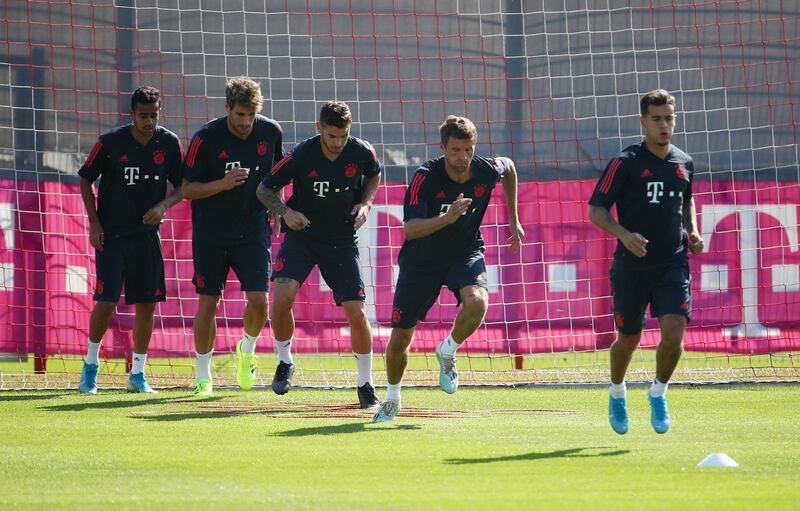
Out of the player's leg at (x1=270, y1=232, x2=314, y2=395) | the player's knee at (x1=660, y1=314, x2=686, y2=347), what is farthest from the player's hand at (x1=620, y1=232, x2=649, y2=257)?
the player's leg at (x1=270, y1=232, x2=314, y2=395)

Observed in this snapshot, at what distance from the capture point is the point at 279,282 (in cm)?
984

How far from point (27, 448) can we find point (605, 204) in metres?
3.61

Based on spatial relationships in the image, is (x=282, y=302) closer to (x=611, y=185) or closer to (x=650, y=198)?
(x=611, y=185)

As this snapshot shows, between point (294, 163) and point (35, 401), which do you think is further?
point (35, 401)

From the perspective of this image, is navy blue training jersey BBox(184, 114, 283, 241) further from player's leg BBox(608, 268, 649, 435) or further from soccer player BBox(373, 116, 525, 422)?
player's leg BBox(608, 268, 649, 435)

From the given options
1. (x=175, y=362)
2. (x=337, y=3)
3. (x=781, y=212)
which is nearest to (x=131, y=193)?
(x=175, y=362)

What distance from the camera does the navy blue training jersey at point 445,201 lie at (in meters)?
8.80

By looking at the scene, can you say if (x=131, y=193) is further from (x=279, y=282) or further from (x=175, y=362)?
(x=175, y=362)

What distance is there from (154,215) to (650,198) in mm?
4426

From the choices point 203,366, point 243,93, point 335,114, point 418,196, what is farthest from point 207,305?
point 418,196

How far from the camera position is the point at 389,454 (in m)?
7.09

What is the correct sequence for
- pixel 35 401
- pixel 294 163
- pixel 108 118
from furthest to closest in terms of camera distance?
pixel 108 118
pixel 35 401
pixel 294 163

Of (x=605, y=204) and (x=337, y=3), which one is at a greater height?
(x=337, y=3)

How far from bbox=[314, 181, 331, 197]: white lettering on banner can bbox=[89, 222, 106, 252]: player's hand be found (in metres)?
2.15
